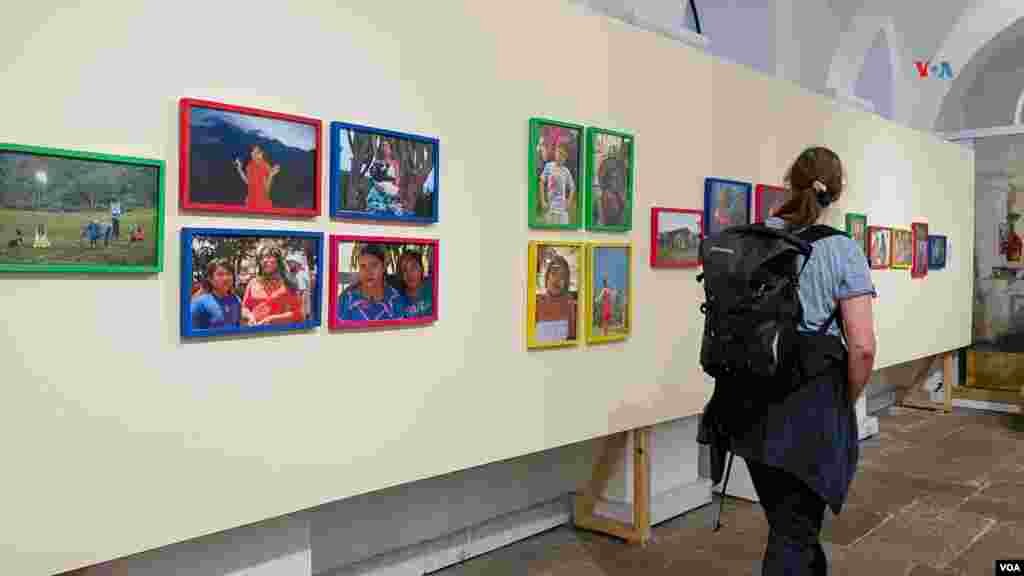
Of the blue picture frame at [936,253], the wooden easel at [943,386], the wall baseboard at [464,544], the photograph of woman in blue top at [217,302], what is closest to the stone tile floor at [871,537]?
the wall baseboard at [464,544]

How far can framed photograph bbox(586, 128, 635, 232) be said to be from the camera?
16.2 ft

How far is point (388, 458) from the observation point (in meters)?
3.88

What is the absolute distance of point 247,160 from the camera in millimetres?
3297

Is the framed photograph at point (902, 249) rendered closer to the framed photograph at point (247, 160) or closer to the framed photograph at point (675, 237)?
the framed photograph at point (675, 237)

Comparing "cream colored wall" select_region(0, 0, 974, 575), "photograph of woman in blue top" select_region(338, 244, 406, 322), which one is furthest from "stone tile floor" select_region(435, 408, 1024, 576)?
"photograph of woman in blue top" select_region(338, 244, 406, 322)

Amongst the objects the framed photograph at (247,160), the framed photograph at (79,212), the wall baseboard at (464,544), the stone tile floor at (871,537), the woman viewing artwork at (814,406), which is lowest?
the stone tile floor at (871,537)

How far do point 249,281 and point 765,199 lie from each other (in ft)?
14.2

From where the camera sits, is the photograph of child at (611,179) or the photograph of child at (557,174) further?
the photograph of child at (611,179)

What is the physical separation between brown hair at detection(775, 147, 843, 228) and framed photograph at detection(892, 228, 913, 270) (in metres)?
5.78

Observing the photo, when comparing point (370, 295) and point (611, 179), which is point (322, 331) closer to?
point (370, 295)

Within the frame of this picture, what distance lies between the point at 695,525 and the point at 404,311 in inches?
118

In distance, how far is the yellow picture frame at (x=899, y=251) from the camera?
8578mm

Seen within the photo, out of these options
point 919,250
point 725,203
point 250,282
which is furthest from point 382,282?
point 919,250

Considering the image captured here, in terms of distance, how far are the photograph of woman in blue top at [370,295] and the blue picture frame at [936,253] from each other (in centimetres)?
762
